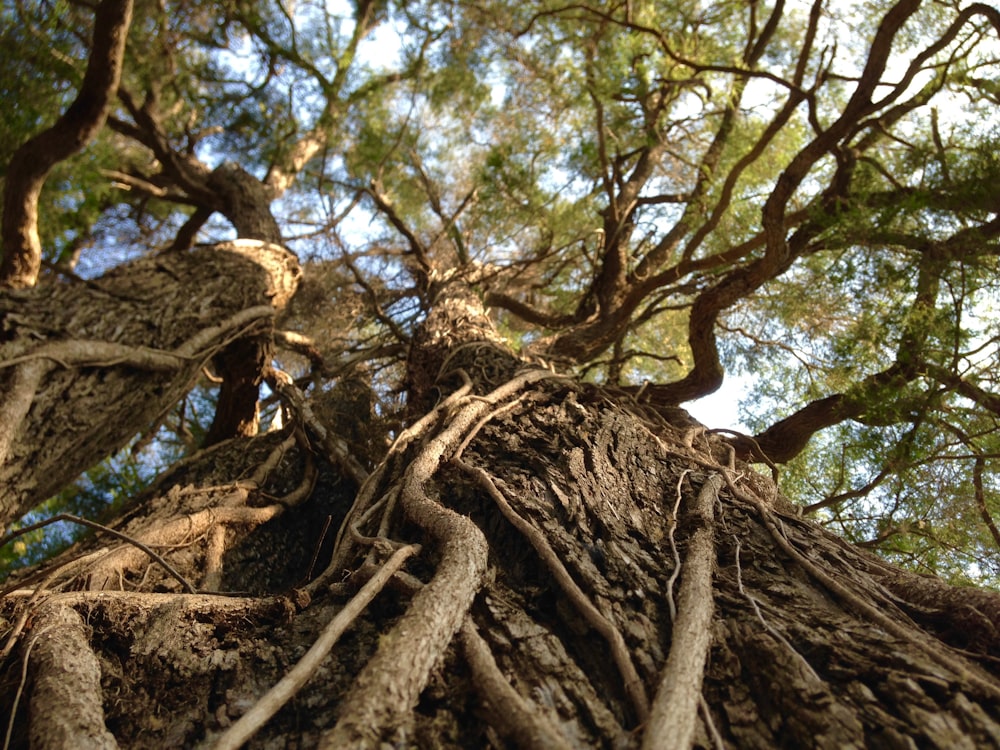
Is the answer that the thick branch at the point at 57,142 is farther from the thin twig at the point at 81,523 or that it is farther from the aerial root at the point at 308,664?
the aerial root at the point at 308,664

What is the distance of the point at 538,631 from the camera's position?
118 centimetres

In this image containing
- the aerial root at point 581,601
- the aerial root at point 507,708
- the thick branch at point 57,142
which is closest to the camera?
the aerial root at point 507,708

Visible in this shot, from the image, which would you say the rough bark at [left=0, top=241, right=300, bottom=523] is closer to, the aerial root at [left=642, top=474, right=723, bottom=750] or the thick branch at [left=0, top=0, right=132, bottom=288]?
the thick branch at [left=0, top=0, right=132, bottom=288]

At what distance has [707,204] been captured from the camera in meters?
4.01

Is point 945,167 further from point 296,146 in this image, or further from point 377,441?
→ point 296,146

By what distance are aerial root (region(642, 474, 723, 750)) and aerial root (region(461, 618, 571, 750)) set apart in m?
0.13

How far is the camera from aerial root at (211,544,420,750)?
37.6 inches

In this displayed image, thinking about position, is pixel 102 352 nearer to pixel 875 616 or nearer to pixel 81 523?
pixel 81 523

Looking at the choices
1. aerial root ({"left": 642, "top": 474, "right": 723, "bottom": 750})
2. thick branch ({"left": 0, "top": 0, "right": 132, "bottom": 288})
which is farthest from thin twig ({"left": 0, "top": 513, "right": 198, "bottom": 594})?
thick branch ({"left": 0, "top": 0, "right": 132, "bottom": 288})

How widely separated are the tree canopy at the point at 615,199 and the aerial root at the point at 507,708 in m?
1.76

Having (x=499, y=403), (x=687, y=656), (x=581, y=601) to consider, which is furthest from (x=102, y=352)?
(x=687, y=656)

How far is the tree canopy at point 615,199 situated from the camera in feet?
8.97

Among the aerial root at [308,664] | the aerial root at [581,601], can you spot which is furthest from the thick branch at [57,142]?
the aerial root at [308,664]

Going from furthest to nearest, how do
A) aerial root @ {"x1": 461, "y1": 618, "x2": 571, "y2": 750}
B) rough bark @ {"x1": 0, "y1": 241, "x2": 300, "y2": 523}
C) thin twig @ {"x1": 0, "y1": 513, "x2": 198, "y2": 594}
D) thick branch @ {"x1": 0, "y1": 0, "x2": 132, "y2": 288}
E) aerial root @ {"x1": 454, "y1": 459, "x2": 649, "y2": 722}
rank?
thick branch @ {"x1": 0, "y1": 0, "x2": 132, "y2": 288}, rough bark @ {"x1": 0, "y1": 241, "x2": 300, "y2": 523}, thin twig @ {"x1": 0, "y1": 513, "x2": 198, "y2": 594}, aerial root @ {"x1": 454, "y1": 459, "x2": 649, "y2": 722}, aerial root @ {"x1": 461, "y1": 618, "x2": 571, "y2": 750}
